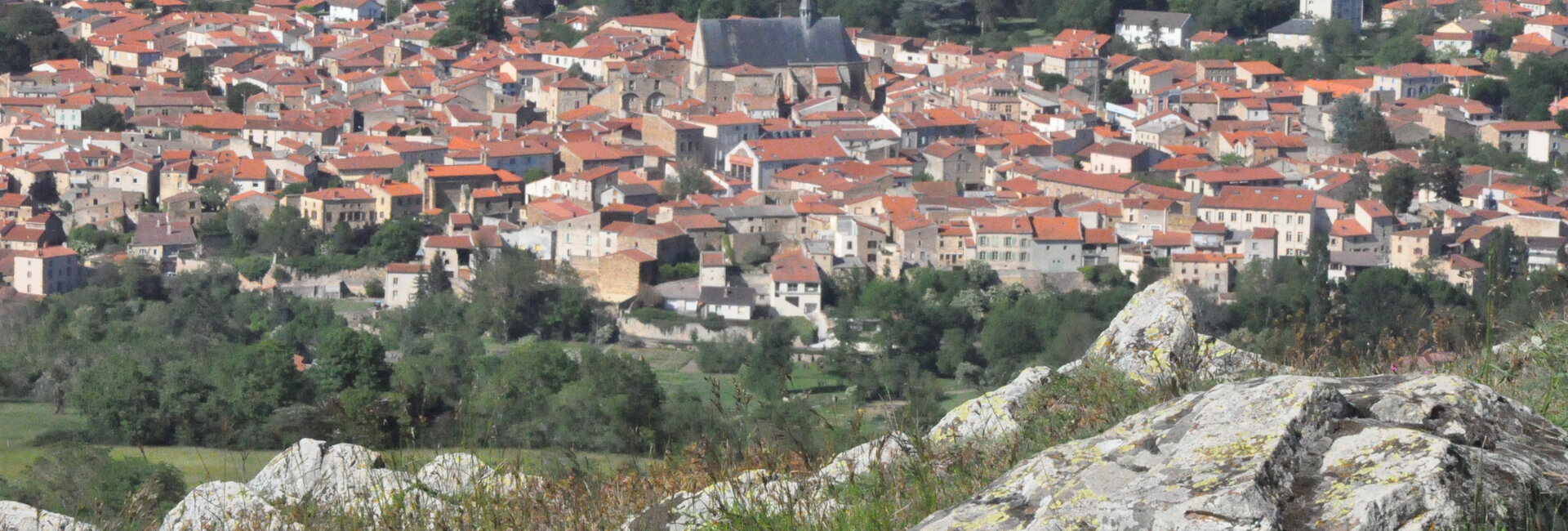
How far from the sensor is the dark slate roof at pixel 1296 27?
3688cm

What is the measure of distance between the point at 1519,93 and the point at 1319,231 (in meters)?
10.2

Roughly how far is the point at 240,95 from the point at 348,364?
16.9m

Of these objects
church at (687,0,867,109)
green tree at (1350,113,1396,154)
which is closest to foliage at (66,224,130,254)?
church at (687,0,867,109)

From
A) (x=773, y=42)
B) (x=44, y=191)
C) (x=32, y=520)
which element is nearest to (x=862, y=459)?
(x=32, y=520)

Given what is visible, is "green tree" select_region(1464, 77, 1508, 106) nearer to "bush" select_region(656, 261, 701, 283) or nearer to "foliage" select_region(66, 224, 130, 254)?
"bush" select_region(656, 261, 701, 283)

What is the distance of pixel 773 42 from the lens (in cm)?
3291

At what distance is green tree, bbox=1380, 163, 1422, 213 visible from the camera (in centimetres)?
2492

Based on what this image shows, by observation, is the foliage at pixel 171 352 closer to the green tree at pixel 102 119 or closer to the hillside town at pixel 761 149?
the hillside town at pixel 761 149

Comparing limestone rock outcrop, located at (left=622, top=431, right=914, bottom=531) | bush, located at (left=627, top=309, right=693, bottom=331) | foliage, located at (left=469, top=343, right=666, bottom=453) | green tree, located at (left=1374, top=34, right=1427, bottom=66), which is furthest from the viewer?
green tree, located at (left=1374, top=34, right=1427, bottom=66)

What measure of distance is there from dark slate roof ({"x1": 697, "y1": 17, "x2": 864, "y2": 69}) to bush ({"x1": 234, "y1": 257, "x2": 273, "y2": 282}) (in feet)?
34.3

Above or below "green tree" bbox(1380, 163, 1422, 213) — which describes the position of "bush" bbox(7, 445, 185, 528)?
above

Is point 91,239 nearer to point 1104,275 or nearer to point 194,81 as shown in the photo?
point 194,81

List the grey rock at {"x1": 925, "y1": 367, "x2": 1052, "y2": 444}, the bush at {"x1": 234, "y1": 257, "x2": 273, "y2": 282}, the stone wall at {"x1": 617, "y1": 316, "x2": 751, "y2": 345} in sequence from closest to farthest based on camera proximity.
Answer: the grey rock at {"x1": 925, "y1": 367, "x2": 1052, "y2": 444}, the stone wall at {"x1": 617, "y1": 316, "x2": 751, "y2": 345}, the bush at {"x1": 234, "y1": 257, "x2": 273, "y2": 282}

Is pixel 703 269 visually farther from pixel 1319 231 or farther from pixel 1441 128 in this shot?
pixel 1441 128
